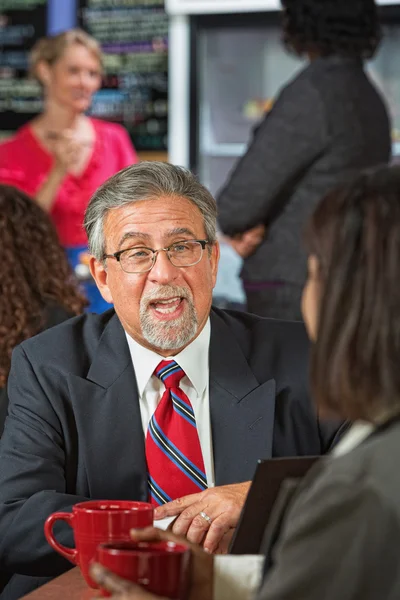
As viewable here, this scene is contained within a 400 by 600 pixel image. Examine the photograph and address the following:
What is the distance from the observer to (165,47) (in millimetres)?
5008

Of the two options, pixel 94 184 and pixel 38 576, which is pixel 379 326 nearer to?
pixel 38 576

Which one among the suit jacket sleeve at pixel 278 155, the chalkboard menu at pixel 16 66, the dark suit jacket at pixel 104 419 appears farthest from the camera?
the chalkboard menu at pixel 16 66

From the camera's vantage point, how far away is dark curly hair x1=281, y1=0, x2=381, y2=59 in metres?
3.04

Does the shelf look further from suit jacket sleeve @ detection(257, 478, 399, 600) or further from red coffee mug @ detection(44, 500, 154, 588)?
suit jacket sleeve @ detection(257, 478, 399, 600)

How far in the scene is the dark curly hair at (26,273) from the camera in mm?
2395

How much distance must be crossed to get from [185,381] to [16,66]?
3750 millimetres

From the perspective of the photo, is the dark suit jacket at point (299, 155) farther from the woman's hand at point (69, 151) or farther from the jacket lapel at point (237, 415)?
the woman's hand at point (69, 151)

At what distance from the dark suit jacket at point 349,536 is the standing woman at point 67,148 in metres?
3.43

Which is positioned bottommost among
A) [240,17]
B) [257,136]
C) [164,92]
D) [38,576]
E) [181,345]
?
[38,576]

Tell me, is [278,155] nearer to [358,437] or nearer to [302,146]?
[302,146]

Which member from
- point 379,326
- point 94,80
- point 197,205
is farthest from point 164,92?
point 379,326

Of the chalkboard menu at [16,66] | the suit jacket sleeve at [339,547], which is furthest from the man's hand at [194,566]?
the chalkboard menu at [16,66]

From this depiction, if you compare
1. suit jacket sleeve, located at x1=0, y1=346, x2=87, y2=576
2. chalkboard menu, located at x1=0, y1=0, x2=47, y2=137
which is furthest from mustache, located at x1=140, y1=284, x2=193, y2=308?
chalkboard menu, located at x1=0, y1=0, x2=47, y2=137

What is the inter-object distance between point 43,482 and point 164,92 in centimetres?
359
